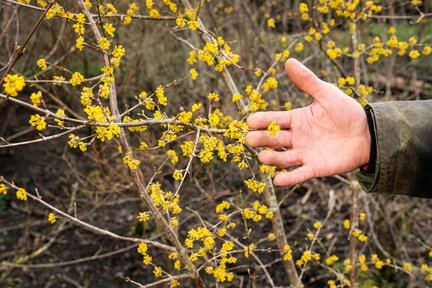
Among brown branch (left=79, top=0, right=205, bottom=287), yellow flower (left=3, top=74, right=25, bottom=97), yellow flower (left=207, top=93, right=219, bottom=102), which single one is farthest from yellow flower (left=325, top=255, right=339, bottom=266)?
yellow flower (left=3, top=74, right=25, bottom=97)

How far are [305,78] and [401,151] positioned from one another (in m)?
0.60

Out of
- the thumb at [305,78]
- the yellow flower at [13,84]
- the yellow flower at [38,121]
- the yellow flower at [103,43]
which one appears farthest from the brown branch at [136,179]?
the thumb at [305,78]

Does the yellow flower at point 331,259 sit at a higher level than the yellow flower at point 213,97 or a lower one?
lower

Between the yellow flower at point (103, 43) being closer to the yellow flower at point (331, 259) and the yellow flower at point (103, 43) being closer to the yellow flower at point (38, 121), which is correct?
the yellow flower at point (38, 121)

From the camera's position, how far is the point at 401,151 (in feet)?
6.97

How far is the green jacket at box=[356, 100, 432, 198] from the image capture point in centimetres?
213

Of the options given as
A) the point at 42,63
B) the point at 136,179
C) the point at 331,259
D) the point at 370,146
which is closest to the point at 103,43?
the point at 42,63

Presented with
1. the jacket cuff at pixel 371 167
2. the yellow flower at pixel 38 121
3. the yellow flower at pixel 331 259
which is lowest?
the yellow flower at pixel 331 259

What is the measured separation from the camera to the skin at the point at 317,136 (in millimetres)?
2176

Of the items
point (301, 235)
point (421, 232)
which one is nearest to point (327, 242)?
point (301, 235)

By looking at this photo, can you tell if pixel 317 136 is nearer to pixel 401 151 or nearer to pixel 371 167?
pixel 371 167

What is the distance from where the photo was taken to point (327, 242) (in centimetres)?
567

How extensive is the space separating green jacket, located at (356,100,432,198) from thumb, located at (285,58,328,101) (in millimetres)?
291

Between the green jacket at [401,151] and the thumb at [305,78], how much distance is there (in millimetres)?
291
